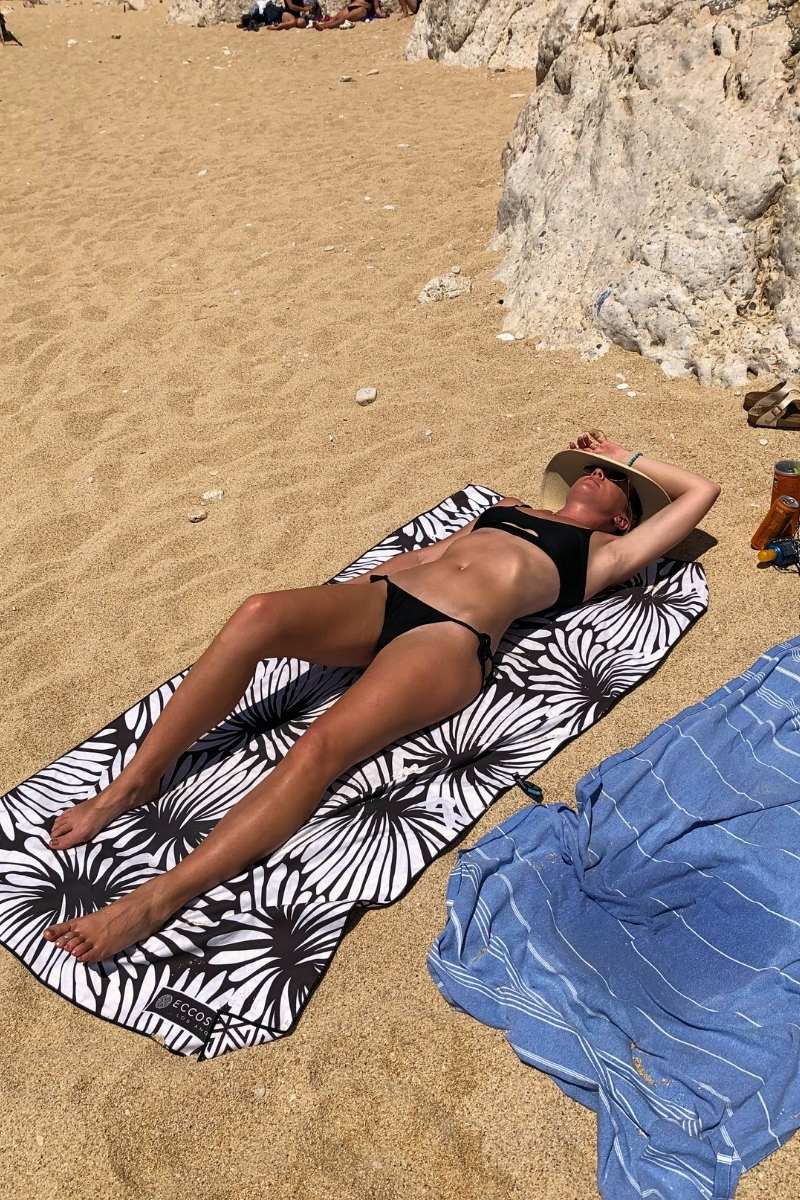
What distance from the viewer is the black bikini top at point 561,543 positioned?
360cm

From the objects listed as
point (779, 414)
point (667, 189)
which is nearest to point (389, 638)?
point (779, 414)

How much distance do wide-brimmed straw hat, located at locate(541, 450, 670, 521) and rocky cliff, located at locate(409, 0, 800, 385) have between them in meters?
1.52

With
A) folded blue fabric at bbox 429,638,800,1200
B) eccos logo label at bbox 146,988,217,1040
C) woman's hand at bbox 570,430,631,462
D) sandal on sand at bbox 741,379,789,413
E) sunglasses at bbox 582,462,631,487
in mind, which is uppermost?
woman's hand at bbox 570,430,631,462

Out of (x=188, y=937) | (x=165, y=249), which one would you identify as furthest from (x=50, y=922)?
(x=165, y=249)

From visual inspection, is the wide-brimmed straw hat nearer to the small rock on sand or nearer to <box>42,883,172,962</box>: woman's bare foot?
<box>42,883,172,962</box>: woman's bare foot

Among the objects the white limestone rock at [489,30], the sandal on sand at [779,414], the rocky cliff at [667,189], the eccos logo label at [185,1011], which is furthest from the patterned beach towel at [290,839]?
the white limestone rock at [489,30]

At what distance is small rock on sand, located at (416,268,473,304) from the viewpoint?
20.6 feet

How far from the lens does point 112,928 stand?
2590 mm

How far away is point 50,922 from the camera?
2.80 m

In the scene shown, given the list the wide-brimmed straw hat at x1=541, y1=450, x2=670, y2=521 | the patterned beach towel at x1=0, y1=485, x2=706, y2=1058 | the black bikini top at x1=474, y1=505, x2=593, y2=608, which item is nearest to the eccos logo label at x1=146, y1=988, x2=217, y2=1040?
the patterned beach towel at x1=0, y1=485, x2=706, y2=1058

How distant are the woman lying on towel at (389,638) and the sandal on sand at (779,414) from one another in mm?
1081

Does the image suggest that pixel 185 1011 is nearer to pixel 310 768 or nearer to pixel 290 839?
pixel 290 839

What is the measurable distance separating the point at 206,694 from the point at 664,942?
157cm

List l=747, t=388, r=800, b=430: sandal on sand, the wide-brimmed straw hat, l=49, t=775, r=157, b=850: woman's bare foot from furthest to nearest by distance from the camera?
l=747, t=388, r=800, b=430: sandal on sand → the wide-brimmed straw hat → l=49, t=775, r=157, b=850: woman's bare foot
